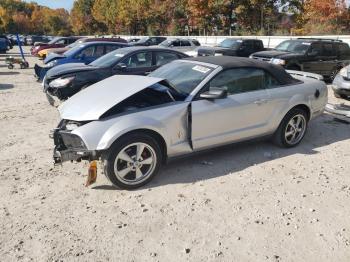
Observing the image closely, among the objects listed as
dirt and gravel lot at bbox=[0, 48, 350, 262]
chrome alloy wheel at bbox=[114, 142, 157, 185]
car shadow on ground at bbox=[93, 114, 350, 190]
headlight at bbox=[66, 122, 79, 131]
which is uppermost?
headlight at bbox=[66, 122, 79, 131]

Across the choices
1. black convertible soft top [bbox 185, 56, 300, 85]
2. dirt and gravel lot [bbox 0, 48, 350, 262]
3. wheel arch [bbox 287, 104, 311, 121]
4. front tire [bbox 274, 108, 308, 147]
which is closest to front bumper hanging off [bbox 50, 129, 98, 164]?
dirt and gravel lot [bbox 0, 48, 350, 262]

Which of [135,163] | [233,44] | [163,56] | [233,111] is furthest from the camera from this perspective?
[233,44]

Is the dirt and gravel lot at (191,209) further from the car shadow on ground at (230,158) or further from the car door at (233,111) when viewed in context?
the car door at (233,111)

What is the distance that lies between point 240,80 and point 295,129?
1.43 metres

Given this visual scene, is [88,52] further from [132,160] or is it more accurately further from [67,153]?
[132,160]

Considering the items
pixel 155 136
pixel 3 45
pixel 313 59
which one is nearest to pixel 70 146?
pixel 155 136

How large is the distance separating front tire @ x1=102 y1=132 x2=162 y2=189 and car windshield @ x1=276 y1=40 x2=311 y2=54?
979 cm

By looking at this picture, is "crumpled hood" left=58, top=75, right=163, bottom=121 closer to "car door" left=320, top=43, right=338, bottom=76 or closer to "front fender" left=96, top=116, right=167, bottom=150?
"front fender" left=96, top=116, right=167, bottom=150

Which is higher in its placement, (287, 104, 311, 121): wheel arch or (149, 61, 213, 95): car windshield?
(149, 61, 213, 95): car windshield

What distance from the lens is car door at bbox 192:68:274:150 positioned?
478 cm

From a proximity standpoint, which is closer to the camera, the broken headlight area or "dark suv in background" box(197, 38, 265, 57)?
the broken headlight area

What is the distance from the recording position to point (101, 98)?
4.61 m

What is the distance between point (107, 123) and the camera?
13.7 feet

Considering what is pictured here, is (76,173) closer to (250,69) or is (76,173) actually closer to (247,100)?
(247,100)
